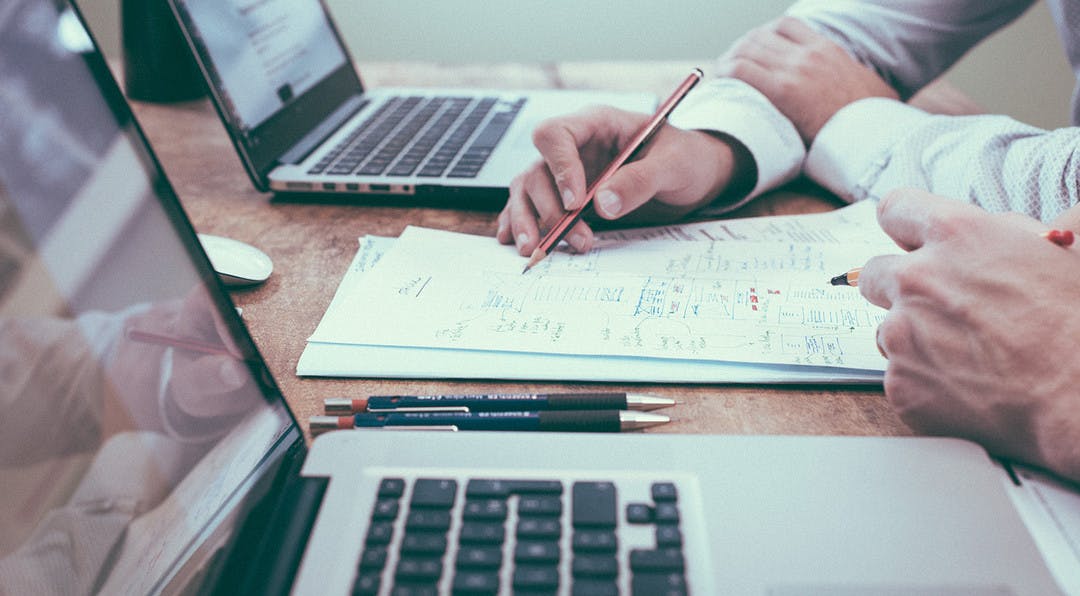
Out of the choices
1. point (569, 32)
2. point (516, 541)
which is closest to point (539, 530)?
point (516, 541)

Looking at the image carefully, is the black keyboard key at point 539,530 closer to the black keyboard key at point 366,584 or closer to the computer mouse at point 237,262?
the black keyboard key at point 366,584

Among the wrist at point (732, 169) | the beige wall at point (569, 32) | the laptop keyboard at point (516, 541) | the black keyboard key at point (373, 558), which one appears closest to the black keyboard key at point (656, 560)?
the laptop keyboard at point (516, 541)

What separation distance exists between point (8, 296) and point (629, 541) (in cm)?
25

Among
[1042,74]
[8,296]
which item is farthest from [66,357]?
[1042,74]

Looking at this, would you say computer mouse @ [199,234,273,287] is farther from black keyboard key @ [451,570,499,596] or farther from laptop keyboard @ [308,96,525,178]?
black keyboard key @ [451,570,499,596]

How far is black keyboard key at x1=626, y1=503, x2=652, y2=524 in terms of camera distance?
0.32m

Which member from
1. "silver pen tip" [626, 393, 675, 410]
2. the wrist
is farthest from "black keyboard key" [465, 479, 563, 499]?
the wrist

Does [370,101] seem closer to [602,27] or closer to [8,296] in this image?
[8,296]

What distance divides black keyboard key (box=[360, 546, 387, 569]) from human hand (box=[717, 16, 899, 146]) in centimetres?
68

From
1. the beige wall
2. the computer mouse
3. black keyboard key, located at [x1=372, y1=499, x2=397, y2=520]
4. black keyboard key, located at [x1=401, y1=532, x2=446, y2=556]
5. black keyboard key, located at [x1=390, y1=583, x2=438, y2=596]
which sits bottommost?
the beige wall

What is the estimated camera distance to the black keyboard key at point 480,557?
1.00 feet

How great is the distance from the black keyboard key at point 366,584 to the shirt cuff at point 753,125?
516 mm

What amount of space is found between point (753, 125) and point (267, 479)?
57 cm

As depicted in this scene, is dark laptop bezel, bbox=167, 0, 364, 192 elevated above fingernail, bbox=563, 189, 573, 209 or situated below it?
above
